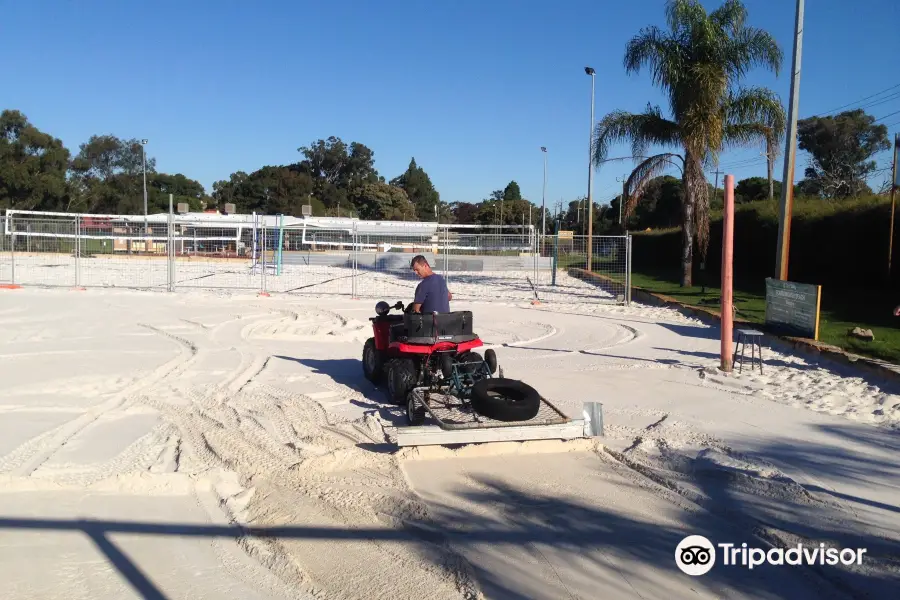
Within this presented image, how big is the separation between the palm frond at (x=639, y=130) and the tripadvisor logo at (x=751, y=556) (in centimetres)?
2126

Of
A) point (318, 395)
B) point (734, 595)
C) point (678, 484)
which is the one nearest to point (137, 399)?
point (318, 395)

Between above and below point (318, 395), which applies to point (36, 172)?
above

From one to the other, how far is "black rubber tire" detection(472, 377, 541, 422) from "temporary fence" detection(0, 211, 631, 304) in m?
15.2

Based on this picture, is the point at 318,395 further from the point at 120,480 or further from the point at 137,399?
the point at 120,480

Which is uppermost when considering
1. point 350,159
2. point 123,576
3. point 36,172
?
point 350,159

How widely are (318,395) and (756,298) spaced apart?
16.6 m

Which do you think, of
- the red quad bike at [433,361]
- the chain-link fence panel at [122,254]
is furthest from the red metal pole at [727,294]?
the chain-link fence panel at [122,254]

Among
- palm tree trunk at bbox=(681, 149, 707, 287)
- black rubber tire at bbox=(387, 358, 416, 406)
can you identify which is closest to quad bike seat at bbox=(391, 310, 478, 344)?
black rubber tire at bbox=(387, 358, 416, 406)

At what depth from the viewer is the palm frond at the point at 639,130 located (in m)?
24.5

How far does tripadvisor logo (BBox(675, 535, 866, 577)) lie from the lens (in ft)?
14.5

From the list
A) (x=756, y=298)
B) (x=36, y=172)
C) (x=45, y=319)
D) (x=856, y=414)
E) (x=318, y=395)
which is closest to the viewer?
(x=856, y=414)

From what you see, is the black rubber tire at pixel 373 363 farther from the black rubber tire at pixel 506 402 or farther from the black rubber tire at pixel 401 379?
the black rubber tire at pixel 506 402

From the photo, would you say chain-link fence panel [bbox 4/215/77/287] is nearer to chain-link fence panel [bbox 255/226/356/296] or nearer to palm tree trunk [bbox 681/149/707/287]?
chain-link fence panel [bbox 255/226/356/296]

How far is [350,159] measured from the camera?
3713 inches
